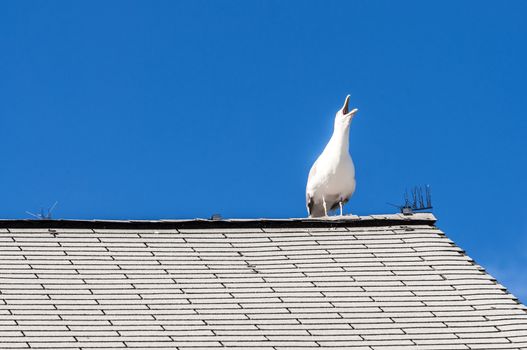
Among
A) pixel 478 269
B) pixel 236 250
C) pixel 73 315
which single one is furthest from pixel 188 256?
pixel 478 269

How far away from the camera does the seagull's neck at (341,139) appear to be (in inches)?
770

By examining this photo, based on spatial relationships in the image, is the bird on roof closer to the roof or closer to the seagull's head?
the seagull's head

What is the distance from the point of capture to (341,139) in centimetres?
1961

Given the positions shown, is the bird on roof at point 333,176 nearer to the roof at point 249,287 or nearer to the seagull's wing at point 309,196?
the seagull's wing at point 309,196

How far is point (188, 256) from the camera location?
620 inches

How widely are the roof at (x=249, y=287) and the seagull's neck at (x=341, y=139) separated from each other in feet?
9.46

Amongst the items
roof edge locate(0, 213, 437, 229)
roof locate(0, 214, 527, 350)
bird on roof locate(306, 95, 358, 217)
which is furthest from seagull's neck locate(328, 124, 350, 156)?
roof locate(0, 214, 527, 350)

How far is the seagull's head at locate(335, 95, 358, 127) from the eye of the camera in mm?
19825

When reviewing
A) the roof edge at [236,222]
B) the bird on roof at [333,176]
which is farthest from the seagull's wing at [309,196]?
the roof edge at [236,222]

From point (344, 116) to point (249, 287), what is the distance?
5.35 m

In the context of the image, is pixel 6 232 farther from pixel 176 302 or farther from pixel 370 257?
pixel 370 257

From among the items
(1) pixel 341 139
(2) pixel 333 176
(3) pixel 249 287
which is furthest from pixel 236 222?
(1) pixel 341 139

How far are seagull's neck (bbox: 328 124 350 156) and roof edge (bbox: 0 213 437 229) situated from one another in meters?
2.61

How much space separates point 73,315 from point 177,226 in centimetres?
234
